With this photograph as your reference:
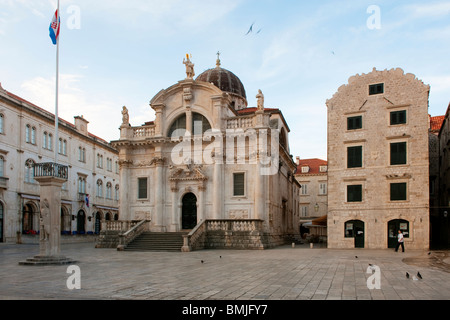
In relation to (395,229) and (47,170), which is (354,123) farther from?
(47,170)

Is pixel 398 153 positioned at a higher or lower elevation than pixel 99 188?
higher

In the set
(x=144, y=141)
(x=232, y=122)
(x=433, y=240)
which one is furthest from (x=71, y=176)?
(x=433, y=240)

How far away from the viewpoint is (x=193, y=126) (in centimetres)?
3656

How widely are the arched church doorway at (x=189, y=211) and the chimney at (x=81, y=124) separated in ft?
83.7

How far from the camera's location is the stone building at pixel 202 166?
110 ft

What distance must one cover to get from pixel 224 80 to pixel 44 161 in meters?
22.4

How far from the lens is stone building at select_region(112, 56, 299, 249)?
33.6m

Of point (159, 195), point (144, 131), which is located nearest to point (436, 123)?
point (159, 195)

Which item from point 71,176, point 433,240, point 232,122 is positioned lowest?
point 433,240

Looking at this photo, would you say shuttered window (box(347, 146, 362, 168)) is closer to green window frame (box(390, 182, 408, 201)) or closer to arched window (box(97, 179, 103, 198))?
green window frame (box(390, 182, 408, 201))

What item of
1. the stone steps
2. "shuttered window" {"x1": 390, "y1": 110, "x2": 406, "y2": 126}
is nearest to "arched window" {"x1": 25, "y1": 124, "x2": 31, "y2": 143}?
the stone steps
